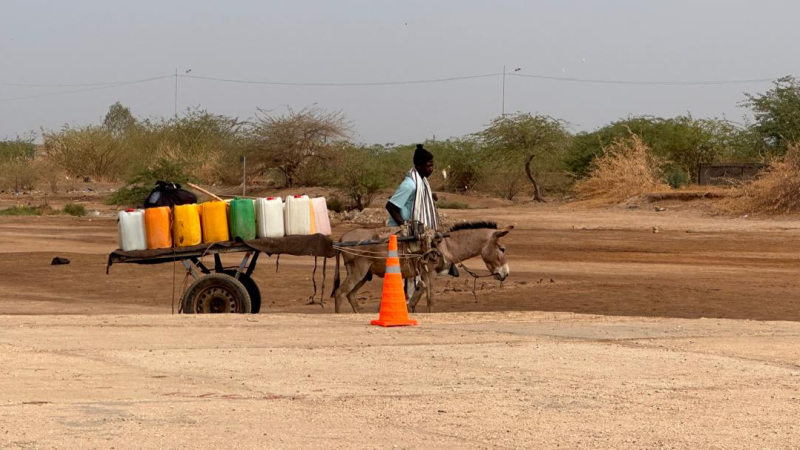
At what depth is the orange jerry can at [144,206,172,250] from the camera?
1475cm

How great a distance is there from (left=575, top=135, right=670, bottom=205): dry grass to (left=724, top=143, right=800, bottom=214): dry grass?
20.6 ft

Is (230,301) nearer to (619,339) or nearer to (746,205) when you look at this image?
(619,339)

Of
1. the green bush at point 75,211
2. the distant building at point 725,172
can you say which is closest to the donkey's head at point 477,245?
the distant building at point 725,172

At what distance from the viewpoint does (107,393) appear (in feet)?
30.7

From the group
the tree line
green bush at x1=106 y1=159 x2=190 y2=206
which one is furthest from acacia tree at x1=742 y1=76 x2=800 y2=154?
green bush at x1=106 y1=159 x2=190 y2=206

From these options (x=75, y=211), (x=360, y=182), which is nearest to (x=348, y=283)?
(x=360, y=182)

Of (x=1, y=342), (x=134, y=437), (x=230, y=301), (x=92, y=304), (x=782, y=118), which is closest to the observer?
(x=134, y=437)

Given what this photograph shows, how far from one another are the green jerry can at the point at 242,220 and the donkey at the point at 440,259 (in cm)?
138

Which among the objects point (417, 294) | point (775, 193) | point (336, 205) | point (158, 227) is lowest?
point (417, 294)

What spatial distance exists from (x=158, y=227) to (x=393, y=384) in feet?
18.6

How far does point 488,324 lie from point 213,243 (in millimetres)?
3315

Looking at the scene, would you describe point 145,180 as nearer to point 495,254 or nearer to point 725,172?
point 725,172

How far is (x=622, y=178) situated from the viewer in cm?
4872

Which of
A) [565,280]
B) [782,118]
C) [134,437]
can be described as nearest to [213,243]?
[134,437]
